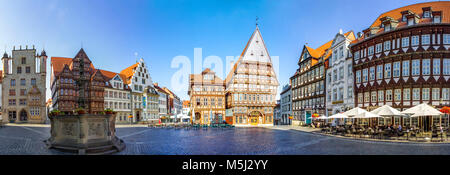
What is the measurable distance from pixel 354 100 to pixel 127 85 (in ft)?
138

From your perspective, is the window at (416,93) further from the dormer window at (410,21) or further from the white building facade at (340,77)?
the dormer window at (410,21)

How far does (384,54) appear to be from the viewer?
23.0 metres

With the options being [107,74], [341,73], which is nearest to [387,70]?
[341,73]

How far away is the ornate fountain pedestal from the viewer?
9.95m

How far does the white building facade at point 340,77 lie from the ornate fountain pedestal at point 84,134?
85.1 feet

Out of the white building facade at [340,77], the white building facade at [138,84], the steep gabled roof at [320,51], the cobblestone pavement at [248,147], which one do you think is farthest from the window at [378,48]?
the white building facade at [138,84]

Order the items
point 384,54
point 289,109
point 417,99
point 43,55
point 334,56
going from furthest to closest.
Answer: point 289,109, point 43,55, point 334,56, point 384,54, point 417,99

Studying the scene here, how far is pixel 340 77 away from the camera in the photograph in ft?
92.2

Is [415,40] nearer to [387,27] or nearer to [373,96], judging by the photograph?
[387,27]

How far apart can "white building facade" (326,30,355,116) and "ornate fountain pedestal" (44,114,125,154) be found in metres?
25.9

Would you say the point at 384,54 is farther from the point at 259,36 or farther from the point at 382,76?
the point at 259,36

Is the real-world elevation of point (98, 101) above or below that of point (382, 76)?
below

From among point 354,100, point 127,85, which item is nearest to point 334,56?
point 354,100

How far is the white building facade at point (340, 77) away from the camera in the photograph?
2700cm
